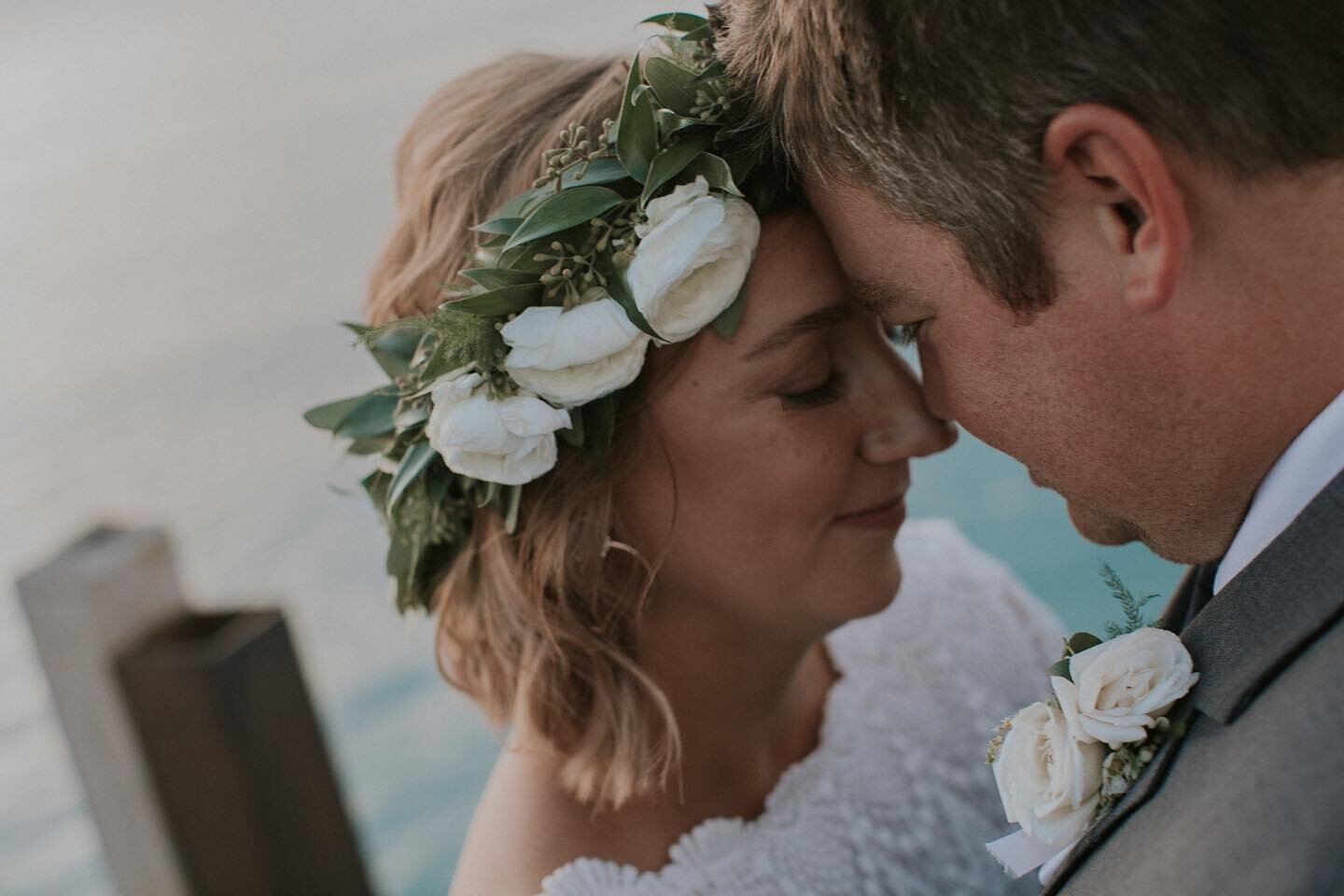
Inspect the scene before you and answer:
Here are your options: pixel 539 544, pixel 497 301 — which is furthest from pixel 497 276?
pixel 539 544

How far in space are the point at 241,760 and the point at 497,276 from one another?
1.54 meters

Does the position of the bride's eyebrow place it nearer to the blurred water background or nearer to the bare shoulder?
the blurred water background

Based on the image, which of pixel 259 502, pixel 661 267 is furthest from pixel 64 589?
pixel 259 502

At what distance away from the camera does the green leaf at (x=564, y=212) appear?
178 cm

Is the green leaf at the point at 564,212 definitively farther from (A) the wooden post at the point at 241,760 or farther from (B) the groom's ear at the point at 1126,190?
(A) the wooden post at the point at 241,760

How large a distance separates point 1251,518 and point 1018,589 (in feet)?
4.83

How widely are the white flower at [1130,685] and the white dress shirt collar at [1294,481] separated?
150mm

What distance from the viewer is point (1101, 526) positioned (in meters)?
1.83

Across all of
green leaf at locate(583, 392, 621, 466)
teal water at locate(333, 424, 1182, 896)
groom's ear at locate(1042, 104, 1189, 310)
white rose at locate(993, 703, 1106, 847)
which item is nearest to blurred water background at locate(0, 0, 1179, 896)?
teal water at locate(333, 424, 1182, 896)

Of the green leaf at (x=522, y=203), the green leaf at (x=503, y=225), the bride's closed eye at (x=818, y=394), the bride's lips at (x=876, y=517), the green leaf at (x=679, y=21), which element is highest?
the green leaf at (x=679, y=21)

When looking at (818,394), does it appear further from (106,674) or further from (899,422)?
(106,674)

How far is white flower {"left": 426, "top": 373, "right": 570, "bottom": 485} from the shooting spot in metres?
1.82

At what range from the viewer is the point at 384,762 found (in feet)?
18.2

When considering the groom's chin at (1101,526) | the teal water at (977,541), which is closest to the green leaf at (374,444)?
the groom's chin at (1101,526)
